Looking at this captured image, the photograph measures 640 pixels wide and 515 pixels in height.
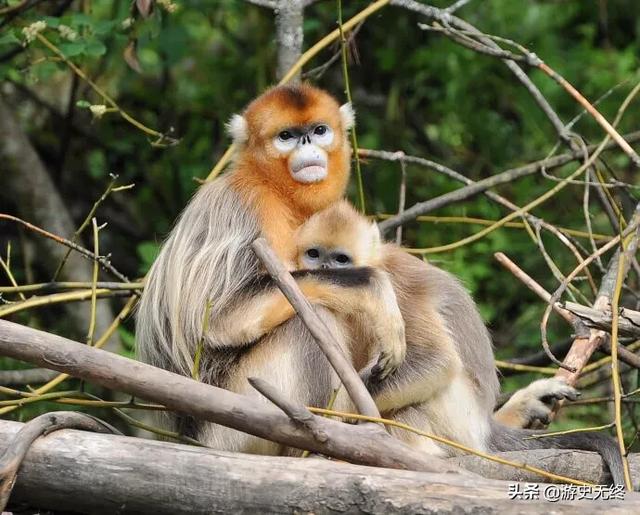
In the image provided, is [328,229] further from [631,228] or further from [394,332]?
[631,228]

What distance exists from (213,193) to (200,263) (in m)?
0.31

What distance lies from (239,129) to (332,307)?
0.99 m

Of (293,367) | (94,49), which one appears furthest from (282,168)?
(94,49)

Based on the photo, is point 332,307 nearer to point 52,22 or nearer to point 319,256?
point 319,256

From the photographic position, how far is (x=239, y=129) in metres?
4.37

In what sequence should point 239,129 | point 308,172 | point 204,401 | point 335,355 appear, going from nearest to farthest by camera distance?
point 204,401 → point 335,355 → point 308,172 → point 239,129

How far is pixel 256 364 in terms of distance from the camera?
382 cm

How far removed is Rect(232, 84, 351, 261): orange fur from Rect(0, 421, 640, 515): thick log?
1254mm

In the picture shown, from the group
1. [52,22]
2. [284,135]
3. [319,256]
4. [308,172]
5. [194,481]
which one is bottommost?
[194,481]

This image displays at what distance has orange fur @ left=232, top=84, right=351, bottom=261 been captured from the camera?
4070mm

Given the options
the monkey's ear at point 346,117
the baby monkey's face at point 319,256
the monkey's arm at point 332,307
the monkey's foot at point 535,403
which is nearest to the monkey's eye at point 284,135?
the monkey's ear at point 346,117

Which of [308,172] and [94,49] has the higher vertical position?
[94,49]

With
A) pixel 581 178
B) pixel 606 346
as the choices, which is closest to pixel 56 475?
pixel 606 346

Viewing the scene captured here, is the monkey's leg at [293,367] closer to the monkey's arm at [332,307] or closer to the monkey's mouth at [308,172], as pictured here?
the monkey's arm at [332,307]
